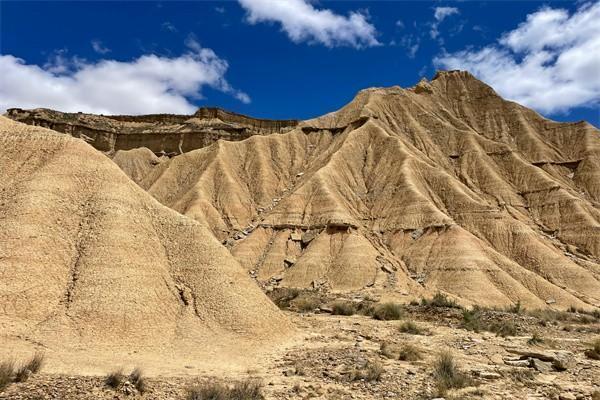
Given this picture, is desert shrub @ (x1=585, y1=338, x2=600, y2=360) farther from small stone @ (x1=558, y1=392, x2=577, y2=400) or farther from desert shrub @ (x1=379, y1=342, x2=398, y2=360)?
desert shrub @ (x1=379, y1=342, x2=398, y2=360)

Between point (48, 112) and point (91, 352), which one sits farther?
point (48, 112)

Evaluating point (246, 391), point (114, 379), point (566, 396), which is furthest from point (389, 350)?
point (114, 379)

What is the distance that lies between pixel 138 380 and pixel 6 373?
2825 millimetres

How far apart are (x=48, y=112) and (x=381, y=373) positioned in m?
74.0

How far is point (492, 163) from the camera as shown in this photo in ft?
212

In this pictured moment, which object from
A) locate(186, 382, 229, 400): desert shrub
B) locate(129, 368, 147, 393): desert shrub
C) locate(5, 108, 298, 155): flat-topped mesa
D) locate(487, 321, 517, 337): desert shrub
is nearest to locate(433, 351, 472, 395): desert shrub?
locate(186, 382, 229, 400): desert shrub

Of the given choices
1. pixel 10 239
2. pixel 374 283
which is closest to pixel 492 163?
pixel 374 283

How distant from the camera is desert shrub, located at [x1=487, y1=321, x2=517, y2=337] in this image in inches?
935

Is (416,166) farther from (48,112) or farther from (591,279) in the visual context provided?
(48,112)

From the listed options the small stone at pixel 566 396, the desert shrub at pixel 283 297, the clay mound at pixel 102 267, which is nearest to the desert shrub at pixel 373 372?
the clay mound at pixel 102 267

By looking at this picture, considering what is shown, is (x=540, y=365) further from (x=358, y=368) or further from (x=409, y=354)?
(x=358, y=368)

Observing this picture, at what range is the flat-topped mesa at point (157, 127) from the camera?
7450 centimetres

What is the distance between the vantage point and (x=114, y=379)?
12.0 meters

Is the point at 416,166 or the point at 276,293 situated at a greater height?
the point at 416,166
